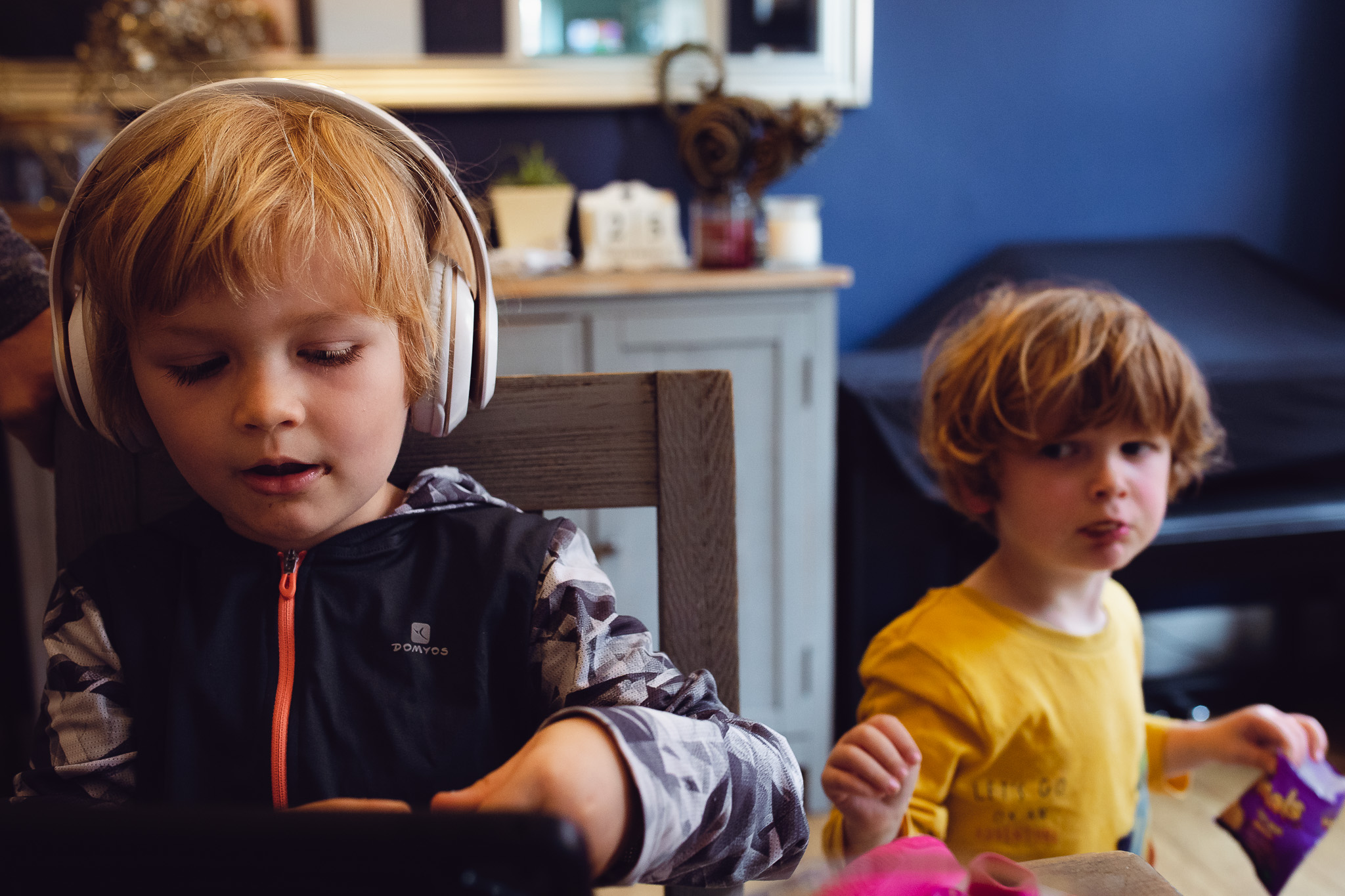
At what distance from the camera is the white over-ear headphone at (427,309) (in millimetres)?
555

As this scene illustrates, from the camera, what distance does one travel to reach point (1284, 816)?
0.74m

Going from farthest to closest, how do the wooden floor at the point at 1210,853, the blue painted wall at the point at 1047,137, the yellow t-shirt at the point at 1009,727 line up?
the blue painted wall at the point at 1047,137
the wooden floor at the point at 1210,853
the yellow t-shirt at the point at 1009,727

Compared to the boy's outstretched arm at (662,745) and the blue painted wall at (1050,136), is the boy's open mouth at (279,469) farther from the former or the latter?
the blue painted wall at (1050,136)

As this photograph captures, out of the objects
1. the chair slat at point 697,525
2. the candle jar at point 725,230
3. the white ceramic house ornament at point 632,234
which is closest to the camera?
the chair slat at point 697,525

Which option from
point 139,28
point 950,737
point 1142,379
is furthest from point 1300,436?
point 139,28

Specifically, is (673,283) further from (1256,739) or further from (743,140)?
(1256,739)

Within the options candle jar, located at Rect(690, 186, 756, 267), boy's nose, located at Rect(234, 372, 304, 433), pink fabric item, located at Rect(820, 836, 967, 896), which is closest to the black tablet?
pink fabric item, located at Rect(820, 836, 967, 896)

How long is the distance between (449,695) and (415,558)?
0.10 meters

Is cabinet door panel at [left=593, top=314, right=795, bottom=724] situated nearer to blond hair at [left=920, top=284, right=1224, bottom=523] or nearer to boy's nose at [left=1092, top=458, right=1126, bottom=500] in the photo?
blond hair at [left=920, top=284, right=1224, bottom=523]

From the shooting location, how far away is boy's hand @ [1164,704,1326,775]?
81cm

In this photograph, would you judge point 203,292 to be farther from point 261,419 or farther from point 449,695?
point 449,695

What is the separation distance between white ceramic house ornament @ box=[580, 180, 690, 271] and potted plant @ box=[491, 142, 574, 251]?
62mm

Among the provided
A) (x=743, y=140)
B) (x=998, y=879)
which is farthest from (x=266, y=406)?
(x=743, y=140)

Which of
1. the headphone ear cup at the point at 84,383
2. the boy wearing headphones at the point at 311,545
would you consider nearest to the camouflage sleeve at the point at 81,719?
the boy wearing headphones at the point at 311,545
